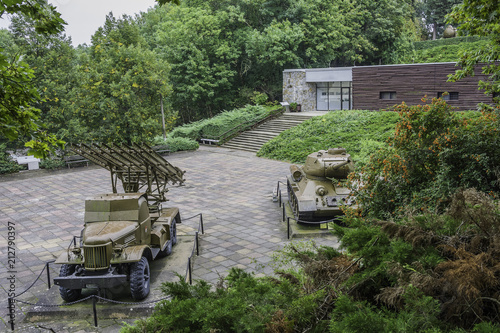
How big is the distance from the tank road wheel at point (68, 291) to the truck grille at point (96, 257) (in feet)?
1.88

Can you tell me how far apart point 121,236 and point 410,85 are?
22.1 m

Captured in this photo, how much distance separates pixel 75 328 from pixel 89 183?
509 inches

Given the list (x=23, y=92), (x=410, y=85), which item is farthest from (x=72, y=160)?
(x=23, y=92)

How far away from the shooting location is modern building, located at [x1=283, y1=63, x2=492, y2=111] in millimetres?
24594

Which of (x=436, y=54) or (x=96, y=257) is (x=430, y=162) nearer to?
(x=96, y=257)

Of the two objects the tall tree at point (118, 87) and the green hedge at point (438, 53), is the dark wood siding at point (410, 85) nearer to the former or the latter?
the green hedge at point (438, 53)

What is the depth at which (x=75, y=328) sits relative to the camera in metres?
7.87

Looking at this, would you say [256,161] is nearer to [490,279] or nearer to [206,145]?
[206,145]

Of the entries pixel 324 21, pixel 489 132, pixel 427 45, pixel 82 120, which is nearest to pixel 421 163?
pixel 489 132

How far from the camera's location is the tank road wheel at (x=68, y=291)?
8.48m

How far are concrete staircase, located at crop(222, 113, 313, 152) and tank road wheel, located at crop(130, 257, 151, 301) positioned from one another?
19304 millimetres

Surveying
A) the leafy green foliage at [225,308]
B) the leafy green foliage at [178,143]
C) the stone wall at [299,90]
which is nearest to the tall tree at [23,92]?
the leafy green foliage at [225,308]

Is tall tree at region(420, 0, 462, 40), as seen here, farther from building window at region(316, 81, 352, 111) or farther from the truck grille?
the truck grille

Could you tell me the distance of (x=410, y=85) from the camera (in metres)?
26.4
